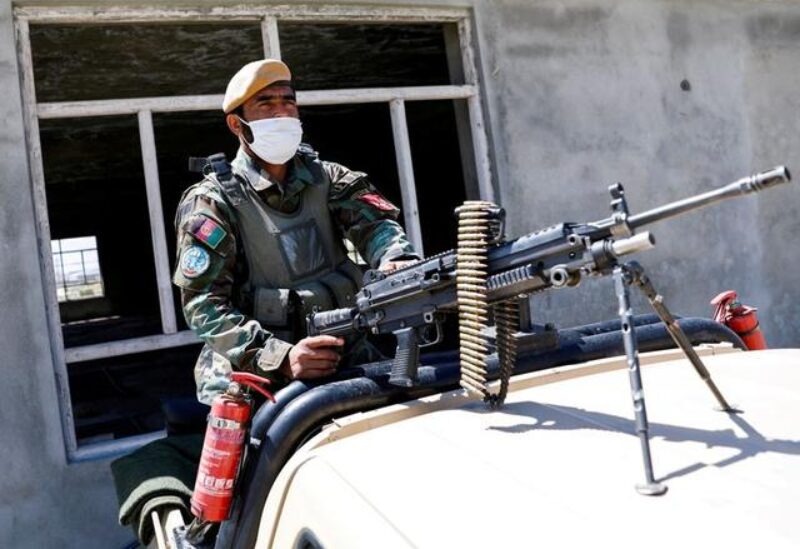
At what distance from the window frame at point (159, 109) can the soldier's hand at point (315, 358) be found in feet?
7.53

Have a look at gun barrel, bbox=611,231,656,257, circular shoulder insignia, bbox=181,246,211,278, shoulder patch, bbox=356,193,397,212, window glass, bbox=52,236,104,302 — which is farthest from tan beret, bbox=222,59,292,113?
window glass, bbox=52,236,104,302

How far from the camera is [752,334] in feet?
10.5

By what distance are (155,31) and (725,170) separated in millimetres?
4059

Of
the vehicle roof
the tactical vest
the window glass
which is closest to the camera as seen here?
the vehicle roof

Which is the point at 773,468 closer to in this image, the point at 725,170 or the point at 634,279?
the point at 634,279

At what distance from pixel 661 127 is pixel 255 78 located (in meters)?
3.80

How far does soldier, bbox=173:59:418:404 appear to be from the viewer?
8.52 ft

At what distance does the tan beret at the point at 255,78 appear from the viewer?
2.83 meters

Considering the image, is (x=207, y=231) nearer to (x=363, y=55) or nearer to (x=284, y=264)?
(x=284, y=264)

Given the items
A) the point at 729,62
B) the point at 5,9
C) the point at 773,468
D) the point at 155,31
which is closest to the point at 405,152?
the point at 155,31

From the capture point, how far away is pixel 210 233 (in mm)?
2635

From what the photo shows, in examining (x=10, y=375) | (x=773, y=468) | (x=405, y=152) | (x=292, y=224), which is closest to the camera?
(x=773, y=468)

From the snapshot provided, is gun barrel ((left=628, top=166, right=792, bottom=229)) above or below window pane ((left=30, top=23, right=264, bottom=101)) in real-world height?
below

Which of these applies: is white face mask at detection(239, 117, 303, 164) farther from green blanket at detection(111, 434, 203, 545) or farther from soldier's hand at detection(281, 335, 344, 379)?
green blanket at detection(111, 434, 203, 545)
